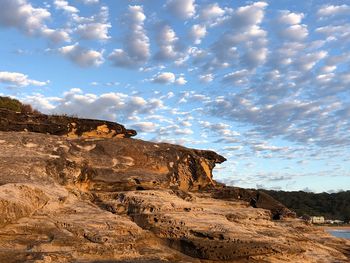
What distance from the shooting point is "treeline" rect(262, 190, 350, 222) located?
114 metres

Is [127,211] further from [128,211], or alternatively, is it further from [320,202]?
[320,202]

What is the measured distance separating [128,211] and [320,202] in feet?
407

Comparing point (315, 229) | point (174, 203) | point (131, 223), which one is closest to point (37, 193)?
point (131, 223)

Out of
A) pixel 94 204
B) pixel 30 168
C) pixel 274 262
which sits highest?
pixel 30 168

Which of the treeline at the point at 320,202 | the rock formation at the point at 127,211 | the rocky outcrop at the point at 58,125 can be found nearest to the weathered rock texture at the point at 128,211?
the rock formation at the point at 127,211

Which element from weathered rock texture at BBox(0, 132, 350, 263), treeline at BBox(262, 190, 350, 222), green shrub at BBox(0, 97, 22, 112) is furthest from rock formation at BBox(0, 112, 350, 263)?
treeline at BBox(262, 190, 350, 222)

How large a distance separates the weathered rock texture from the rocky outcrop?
186cm

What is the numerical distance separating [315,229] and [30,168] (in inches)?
484

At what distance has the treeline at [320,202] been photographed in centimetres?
11404

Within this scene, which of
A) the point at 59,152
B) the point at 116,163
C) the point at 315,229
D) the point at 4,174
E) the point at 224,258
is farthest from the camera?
the point at 315,229

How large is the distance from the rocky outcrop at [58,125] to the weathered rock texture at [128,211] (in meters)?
1.86

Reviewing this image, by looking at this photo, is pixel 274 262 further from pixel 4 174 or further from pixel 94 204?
pixel 4 174

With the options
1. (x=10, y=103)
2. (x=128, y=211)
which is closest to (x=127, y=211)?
(x=128, y=211)

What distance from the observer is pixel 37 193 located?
12.6 meters
